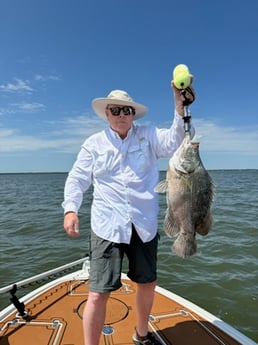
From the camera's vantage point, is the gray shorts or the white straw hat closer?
the gray shorts

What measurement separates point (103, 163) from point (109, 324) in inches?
82.6

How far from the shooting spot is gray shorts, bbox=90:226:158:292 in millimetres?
2906

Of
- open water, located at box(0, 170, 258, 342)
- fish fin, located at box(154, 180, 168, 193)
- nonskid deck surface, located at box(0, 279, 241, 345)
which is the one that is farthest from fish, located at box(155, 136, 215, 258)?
nonskid deck surface, located at box(0, 279, 241, 345)

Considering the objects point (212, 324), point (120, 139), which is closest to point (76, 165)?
point (120, 139)

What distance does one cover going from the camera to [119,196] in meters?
2.98

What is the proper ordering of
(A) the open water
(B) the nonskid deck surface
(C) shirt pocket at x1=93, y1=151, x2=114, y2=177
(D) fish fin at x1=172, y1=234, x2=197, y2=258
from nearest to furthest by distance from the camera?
1. (D) fish fin at x1=172, y1=234, x2=197, y2=258
2. (C) shirt pocket at x1=93, y1=151, x2=114, y2=177
3. (B) the nonskid deck surface
4. (A) the open water

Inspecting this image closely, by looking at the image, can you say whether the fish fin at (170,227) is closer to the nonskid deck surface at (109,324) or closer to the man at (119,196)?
the man at (119,196)

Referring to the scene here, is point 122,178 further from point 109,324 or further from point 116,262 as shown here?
point 109,324

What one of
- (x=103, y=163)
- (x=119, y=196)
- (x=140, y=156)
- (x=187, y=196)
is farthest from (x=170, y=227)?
(x=103, y=163)

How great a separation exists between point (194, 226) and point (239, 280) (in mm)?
4976

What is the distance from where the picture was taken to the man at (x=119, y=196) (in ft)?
9.60

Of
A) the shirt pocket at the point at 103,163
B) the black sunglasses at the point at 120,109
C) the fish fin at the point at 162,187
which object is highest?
the black sunglasses at the point at 120,109

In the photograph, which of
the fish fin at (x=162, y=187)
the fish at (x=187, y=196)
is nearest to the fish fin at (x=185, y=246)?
the fish at (x=187, y=196)

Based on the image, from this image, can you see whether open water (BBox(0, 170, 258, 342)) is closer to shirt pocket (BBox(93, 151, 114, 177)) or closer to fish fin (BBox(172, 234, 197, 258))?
fish fin (BBox(172, 234, 197, 258))
